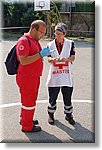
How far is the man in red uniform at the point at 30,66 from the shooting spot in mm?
3299

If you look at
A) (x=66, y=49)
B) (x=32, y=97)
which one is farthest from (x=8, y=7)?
(x=32, y=97)

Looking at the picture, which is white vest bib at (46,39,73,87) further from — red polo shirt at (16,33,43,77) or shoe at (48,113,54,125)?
shoe at (48,113,54,125)

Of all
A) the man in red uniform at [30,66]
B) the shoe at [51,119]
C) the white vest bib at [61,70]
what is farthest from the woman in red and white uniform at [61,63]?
the man in red uniform at [30,66]

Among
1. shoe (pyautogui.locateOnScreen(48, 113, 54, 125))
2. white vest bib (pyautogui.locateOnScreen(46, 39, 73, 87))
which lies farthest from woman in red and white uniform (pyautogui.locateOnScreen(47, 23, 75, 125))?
shoe (pyautogui.locateOnScreen(48, 113, 54, 125))

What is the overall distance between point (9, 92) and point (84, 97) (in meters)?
1.33

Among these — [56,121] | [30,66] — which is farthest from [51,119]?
[30,66]

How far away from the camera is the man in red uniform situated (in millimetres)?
3299

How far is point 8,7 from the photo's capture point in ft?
14.3

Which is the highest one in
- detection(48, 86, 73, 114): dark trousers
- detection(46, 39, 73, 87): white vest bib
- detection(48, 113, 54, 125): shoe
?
detection(46, 39, 73, 87): white vest bib

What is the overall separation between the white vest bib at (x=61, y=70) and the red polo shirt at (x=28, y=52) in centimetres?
30

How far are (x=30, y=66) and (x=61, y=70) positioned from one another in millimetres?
481

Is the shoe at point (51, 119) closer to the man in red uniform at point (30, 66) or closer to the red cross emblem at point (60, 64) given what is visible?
the man in red uniform at point (30, 66)

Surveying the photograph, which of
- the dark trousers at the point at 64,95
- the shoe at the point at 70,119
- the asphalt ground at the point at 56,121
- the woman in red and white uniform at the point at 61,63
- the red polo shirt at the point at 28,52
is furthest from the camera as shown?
the shoe at the point at 70,119

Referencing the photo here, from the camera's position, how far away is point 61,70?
148 inches
